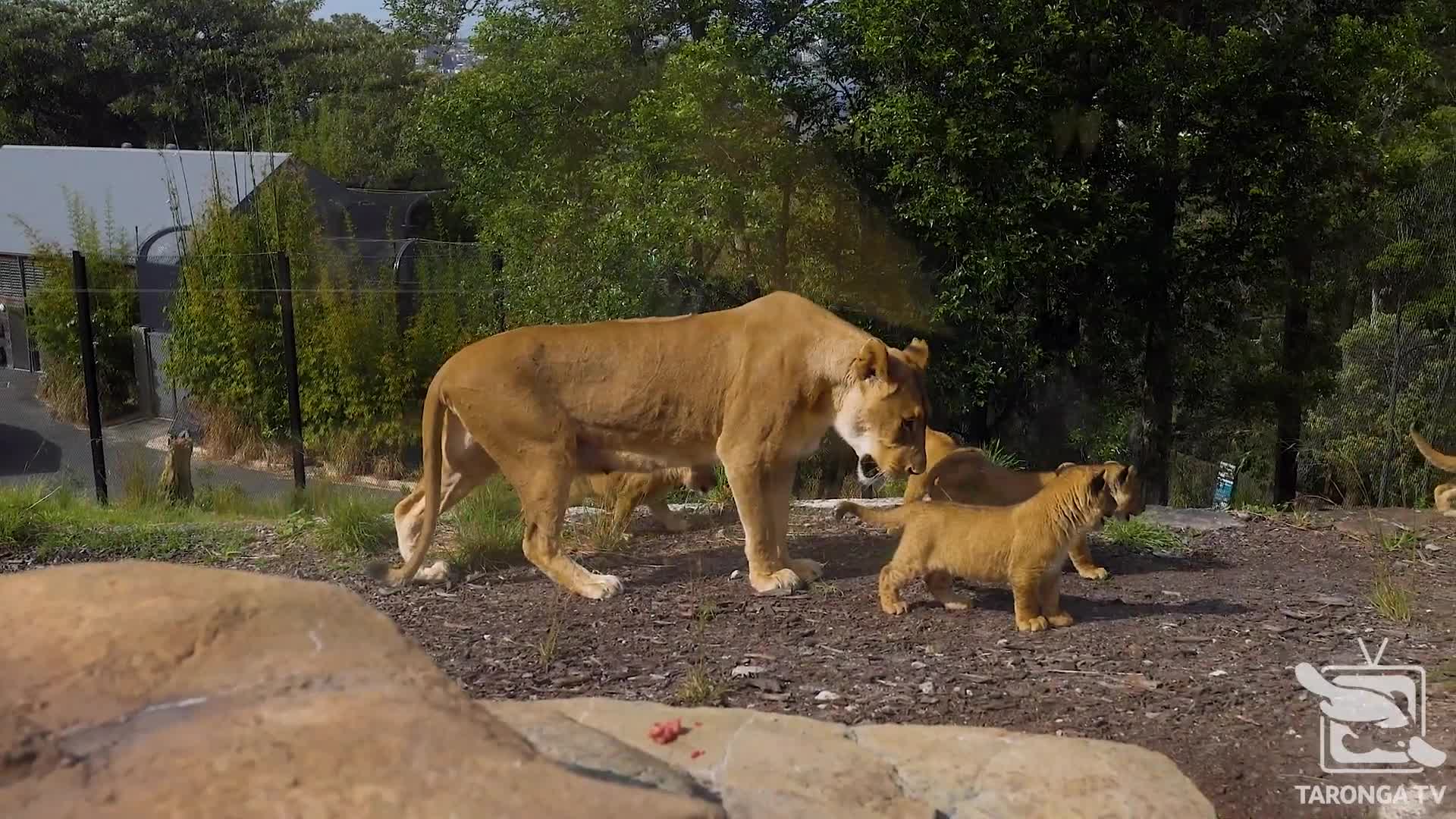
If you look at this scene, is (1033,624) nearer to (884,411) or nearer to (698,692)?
(884,411)

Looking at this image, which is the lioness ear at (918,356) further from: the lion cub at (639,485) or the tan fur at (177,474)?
the tan fur at (177,474)

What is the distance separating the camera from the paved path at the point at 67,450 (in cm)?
1305

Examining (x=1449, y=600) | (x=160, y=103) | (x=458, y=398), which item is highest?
(x=160, y=103)

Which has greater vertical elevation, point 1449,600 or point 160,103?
point 160,103

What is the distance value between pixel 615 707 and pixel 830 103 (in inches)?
353

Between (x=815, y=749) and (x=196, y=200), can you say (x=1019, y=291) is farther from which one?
(x=196, y=200)

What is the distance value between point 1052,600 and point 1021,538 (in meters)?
0.42

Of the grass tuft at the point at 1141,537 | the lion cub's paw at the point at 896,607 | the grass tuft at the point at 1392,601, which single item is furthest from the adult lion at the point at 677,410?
the grass tuft at the point at 1392,601

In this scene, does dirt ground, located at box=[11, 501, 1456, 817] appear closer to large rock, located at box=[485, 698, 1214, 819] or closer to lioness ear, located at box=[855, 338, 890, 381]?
large rock, located at box=[485, 698, 1214, 819]

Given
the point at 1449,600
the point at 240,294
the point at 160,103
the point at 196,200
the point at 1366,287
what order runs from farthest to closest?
the point at 160,103, the point at 196,200, the point at 240,294, the point at 1366,287, the point at 1449,600

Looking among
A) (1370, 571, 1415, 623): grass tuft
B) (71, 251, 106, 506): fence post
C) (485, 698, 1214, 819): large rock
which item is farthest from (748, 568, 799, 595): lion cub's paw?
(71, 251, 106, 506): fence post

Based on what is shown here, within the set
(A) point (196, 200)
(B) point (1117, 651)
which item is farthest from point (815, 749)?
(A) point (196, 200)

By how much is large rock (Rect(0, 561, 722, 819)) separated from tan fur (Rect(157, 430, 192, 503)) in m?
8.04

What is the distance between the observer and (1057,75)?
11.7 metres
